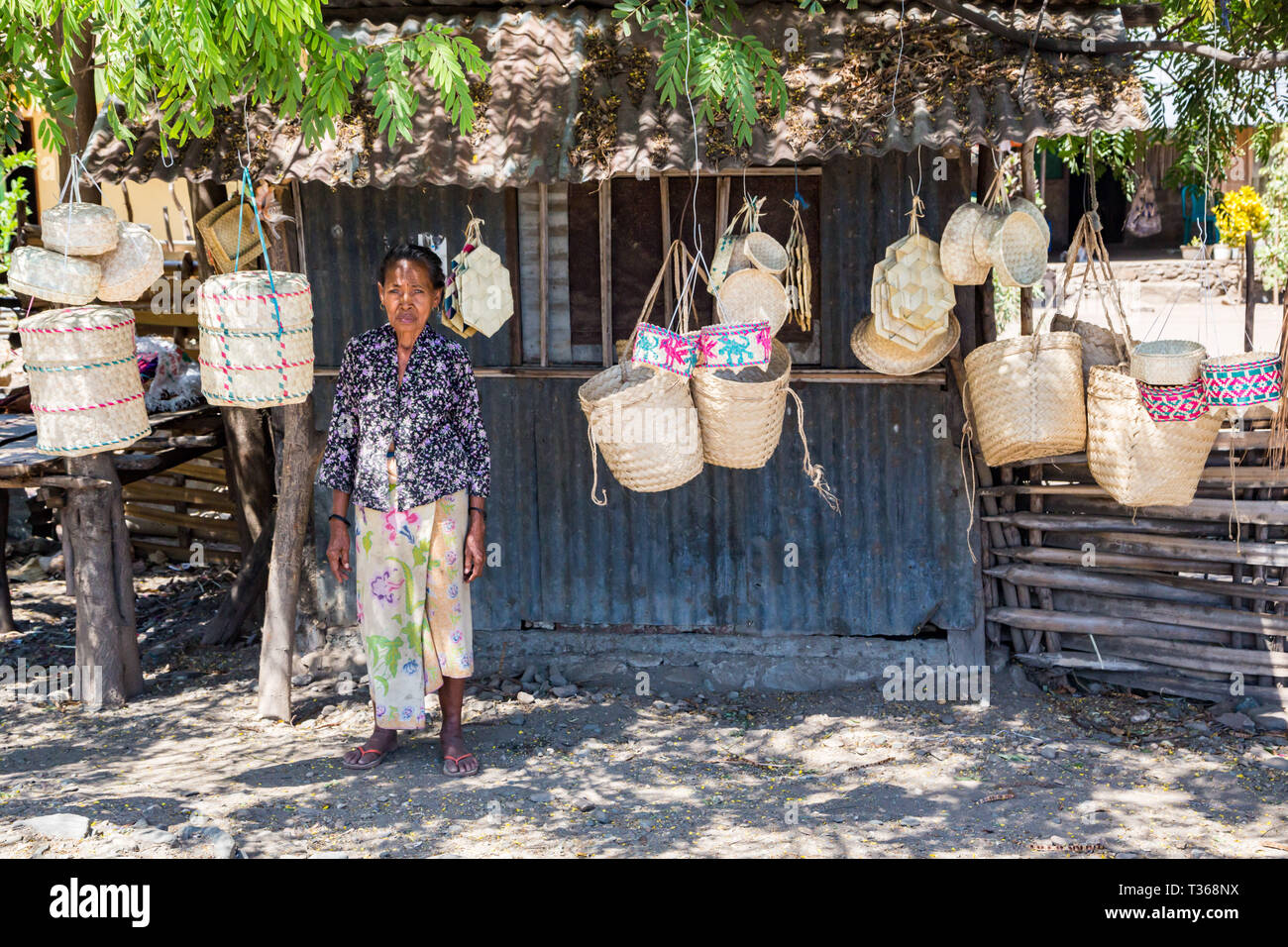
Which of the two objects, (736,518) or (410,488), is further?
(736,518)

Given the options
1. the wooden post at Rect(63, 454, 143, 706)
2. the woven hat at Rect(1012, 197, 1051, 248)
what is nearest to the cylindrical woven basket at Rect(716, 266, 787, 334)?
the woven hat at Rect(1012, 197, 1051, 248)

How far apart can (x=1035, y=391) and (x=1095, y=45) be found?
130 centimetres

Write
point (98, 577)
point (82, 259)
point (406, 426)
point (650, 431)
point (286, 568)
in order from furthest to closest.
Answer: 1. point (98, 577)
2. point (286, 568)
3. point (406, 426)
4. point (650, 431)
5. point (82, 259)

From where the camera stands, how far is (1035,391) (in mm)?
4570

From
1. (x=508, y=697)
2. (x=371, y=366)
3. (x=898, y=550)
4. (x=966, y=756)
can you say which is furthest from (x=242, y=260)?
(x=966, y=756)

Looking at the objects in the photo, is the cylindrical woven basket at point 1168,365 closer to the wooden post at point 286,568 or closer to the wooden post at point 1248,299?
the wooden post at point 1248,299

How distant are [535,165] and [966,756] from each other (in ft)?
9.36

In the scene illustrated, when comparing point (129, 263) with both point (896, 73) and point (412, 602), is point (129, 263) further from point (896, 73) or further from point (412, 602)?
point (896, 73)

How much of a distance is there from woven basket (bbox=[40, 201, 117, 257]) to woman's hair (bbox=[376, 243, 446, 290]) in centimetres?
91

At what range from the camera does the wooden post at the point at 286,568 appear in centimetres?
521

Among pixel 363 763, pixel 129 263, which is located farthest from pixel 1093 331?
pixel 129 263

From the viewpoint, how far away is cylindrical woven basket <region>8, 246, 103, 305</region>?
400 cm

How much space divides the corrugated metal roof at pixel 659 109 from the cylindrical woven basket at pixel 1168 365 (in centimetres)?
81

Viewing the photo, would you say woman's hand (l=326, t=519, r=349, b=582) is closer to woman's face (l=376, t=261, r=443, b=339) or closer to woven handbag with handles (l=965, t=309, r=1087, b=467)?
woman's face (l=376, t=261, r=443, b=339)
